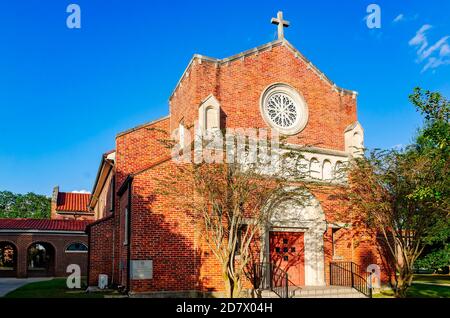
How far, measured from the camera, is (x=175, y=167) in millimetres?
16094

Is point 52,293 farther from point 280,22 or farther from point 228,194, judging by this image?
point 280,22

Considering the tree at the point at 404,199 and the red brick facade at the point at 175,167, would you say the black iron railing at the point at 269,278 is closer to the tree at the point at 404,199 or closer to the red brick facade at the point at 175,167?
the red brick facade at the point at 175,167

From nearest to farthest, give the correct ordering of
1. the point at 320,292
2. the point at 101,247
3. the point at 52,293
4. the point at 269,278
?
the point at 320,292
the point at 269,278
the point at 52,293
the point at 101,247

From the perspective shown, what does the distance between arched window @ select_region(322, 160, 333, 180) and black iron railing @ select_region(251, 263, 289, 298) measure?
16.0 feet

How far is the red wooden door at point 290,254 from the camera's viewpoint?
17750 millimetres

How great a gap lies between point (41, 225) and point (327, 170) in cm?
2416

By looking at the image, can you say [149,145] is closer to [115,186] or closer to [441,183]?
[115,186]

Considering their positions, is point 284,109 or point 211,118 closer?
point 211,118

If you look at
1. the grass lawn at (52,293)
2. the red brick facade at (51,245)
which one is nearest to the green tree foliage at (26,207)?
the red brick facade at (51,245)

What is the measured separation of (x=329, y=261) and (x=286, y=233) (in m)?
2.26

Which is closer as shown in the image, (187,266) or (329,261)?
(187,266)

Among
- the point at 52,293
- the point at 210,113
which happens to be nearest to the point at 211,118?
the point at 210,113

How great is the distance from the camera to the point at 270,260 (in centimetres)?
1747

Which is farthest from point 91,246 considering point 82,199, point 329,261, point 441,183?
point 82,199
